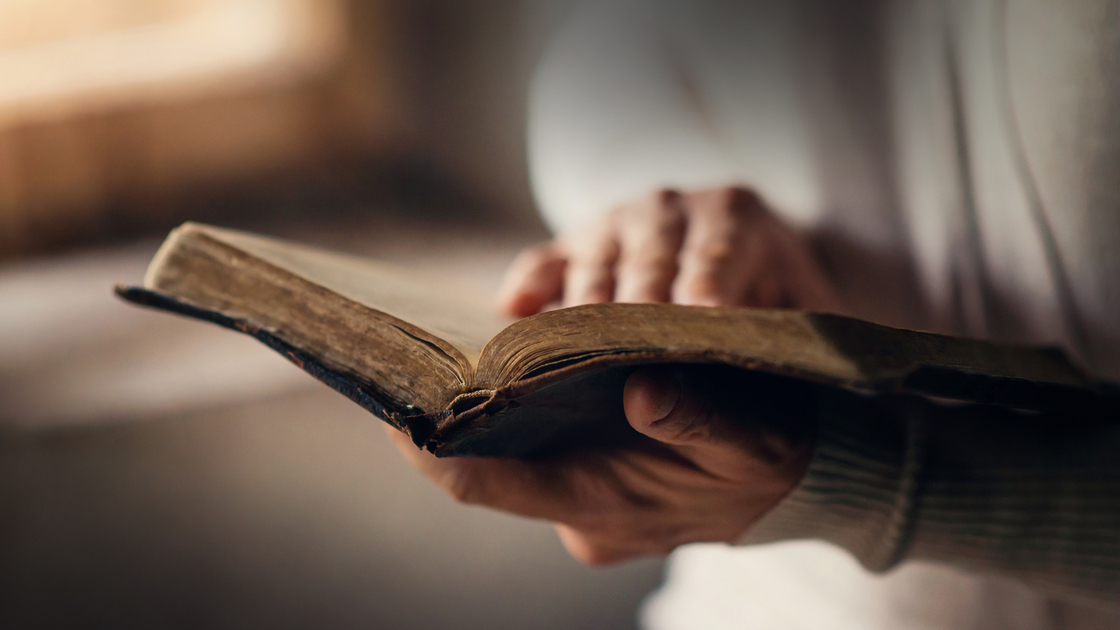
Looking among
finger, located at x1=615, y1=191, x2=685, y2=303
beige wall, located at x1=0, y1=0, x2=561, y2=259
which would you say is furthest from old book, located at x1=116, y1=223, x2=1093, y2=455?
beige wall, located at x1=0, y1=0, x2=561, y2=259

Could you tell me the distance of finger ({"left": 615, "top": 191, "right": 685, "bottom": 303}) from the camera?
56cm

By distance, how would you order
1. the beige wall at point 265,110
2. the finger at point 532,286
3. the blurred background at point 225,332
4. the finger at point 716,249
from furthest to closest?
the beige wall at point 265,110
the blurred background at point 225,332
the finger at point 532,286
the finger at point 716,249

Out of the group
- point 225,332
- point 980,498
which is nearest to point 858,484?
point 980,498

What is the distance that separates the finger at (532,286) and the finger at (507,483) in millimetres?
219

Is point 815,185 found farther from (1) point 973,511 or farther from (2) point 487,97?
(2) point 487,97

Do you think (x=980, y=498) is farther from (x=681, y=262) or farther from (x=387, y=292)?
(x=387, y=292)

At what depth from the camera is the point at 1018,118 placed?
0.59 metres

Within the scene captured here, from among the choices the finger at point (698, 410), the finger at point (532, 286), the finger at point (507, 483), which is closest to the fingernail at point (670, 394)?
the finger at point (698, 410)

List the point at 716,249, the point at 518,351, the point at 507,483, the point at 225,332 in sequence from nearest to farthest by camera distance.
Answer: the point at 518,351, the point at 507,483, the point at 716,249, the point at 225,332

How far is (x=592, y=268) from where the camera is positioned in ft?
2.04

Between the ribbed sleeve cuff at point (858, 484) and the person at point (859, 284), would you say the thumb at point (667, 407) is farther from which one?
the ribbed sleeve cuff at point (858, 484)

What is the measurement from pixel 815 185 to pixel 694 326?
0.56 metres

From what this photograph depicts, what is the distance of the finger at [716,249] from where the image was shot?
1.78 feet

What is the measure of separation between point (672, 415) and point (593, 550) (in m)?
0.22
